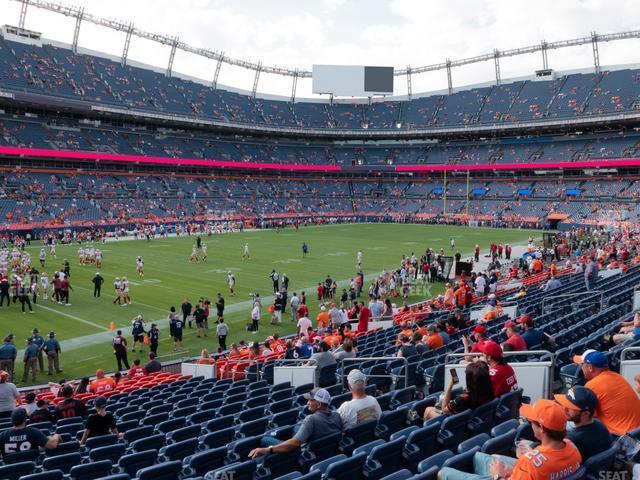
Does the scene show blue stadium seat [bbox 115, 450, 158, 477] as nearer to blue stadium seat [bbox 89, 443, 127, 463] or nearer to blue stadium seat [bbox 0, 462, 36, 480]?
blue stadium seat [bbox 89, 443, 127, 463]

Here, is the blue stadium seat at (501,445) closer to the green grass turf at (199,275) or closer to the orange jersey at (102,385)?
the orange jersey at (102,385)

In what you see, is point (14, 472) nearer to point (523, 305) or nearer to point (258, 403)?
point (258, 403)

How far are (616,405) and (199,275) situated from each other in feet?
89.4

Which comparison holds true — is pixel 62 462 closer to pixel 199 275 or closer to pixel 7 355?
pixel 7 355

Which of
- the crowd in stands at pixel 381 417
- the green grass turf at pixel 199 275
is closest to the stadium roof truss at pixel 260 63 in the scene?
the green grass turf at pixel 199 275

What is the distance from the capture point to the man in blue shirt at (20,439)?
21.4ft

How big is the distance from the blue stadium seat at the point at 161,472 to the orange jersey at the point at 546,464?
121 inches

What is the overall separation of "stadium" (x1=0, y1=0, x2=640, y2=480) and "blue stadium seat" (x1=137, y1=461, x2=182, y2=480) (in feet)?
0.07

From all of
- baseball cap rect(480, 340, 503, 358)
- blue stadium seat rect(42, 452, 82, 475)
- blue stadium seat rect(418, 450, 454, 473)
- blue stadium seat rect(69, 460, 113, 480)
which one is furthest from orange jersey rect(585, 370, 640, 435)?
blue stadium seat rect(42, 452, 82, 475)

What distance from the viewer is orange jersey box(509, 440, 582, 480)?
334 centimetres

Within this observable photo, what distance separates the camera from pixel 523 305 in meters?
15.4

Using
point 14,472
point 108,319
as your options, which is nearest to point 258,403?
point 14,472

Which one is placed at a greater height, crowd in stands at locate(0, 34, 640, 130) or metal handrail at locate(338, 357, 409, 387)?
crowd in stands at locate(0, 34, 640, 130)

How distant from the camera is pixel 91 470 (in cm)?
552
